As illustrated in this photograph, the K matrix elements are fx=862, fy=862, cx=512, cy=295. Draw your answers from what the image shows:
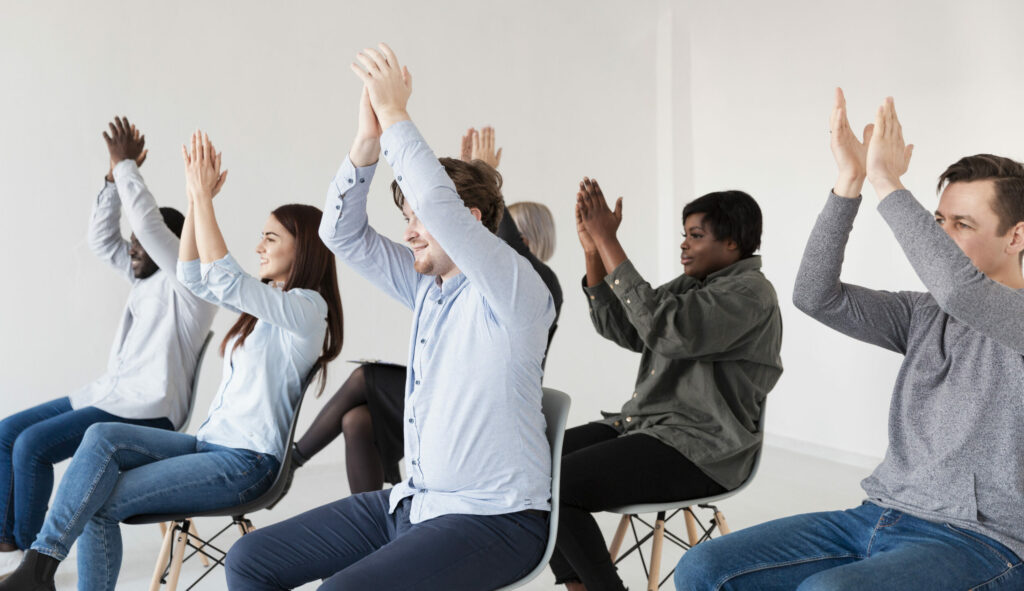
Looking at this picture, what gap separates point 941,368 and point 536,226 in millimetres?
2054

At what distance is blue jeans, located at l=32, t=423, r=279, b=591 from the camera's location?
6.61 ft

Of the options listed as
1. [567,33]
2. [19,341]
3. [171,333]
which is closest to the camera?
[171,333]

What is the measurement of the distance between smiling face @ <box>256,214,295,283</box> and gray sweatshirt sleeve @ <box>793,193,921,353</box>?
139 cm

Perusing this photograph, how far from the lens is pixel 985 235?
1.53m

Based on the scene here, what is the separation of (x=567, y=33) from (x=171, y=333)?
137 inches

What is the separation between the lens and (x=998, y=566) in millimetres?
1391

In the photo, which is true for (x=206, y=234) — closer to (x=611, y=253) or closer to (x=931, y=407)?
(x=611, y=253)

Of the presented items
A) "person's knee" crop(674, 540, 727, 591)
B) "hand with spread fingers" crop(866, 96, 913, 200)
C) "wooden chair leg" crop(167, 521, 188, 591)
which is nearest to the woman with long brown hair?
"wooden chair leg" crop(167, 521, 188, 591)

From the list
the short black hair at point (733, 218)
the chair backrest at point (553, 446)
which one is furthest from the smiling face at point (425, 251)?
the short black hair at point (733, 218)

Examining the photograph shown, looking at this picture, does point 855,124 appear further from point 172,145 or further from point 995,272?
point 172,145

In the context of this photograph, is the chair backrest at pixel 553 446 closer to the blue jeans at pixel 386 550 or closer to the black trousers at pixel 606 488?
the blue jeans at pixel 386 550

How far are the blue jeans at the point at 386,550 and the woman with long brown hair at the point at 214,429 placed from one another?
1.88 ft

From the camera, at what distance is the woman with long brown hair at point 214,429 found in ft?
6.65

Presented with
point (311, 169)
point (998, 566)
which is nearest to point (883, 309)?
point (998, 566)
